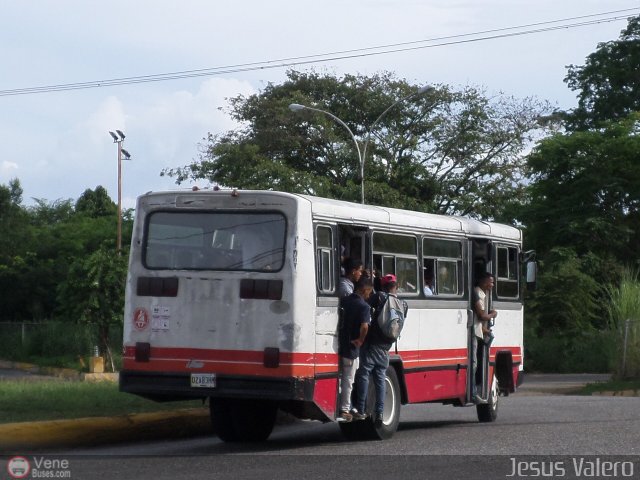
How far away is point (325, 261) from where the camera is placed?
13773mm

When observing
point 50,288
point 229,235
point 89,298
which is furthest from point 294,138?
point 229,235

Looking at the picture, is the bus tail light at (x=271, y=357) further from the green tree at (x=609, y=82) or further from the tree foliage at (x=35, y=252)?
the green tree at (x=609, y=82)

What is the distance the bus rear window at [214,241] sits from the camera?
1343 cm

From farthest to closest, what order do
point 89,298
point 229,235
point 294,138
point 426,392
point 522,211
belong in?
point 294,138 < point 522,211 < point 89,298 < point 426,392 < point 229,235

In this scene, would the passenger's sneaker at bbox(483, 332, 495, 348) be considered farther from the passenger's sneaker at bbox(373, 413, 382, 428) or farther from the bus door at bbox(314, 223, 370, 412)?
the bus door at bbox(314, 223, 370, 412)

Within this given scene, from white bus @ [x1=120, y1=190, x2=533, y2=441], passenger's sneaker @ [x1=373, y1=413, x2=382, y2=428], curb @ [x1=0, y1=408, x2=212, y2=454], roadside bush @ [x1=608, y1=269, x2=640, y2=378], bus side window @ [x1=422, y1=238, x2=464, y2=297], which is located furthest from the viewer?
roadside bush @ [x1=608, y1=269, x2=640, y2=378]

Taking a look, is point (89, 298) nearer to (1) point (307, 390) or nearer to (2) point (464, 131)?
(1) point (307, 390)

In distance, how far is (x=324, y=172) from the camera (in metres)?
59.0

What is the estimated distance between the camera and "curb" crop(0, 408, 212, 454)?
A: 12883 millimetres

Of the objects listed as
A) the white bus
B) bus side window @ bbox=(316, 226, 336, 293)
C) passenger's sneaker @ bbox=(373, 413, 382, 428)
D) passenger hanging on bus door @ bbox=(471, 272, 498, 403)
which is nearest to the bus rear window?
the white bus

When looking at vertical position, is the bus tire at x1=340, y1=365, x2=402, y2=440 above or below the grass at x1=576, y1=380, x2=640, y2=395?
above

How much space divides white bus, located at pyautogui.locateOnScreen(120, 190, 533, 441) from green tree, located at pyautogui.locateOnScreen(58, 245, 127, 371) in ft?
65.1

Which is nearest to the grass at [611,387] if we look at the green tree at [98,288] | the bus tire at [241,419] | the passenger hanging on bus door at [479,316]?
the passenger hanging on bus door at [479,316]

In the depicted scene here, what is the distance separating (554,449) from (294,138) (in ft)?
150
